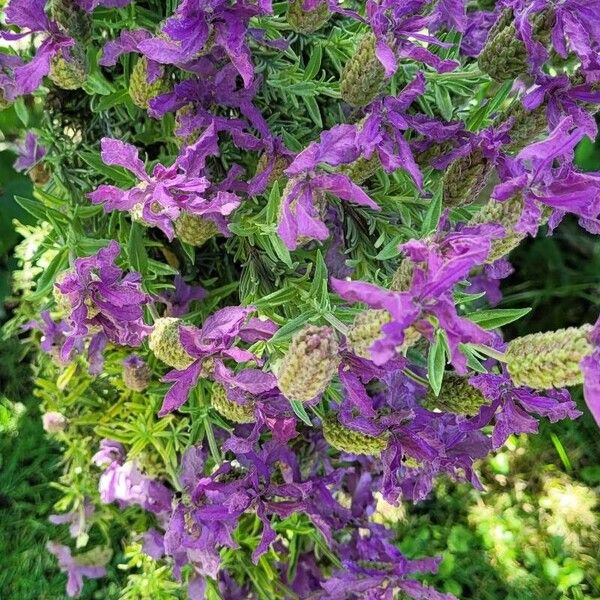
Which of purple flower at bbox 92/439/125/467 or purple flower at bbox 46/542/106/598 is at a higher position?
purple flower at bbox 92/439/125/467

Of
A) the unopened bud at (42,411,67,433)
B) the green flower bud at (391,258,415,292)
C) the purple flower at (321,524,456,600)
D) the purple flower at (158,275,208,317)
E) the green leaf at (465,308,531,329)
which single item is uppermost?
the green flower bud at (391,258,415,292)

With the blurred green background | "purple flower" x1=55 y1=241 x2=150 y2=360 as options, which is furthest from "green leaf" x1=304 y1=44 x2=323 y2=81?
the blurred green background

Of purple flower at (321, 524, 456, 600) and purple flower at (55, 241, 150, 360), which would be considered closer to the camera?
purple flower at (55, 241, 150, 360)

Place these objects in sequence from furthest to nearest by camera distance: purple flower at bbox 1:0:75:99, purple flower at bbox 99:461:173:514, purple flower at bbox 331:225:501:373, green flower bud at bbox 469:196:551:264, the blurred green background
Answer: the blurred green background
purple flower at bbox 99:461:173:514
purple flower at bbox 1:0:75:99
green flower bud at bbox 469:196:551:264
purple flower at bbox 331:225:501:373

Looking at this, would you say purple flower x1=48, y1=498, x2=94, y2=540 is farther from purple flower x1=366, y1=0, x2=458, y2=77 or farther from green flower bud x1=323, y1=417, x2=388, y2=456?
purple flower x1=366, y1=0, x2=458, y2=77

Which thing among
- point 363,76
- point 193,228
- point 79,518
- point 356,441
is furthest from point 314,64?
point 79,518

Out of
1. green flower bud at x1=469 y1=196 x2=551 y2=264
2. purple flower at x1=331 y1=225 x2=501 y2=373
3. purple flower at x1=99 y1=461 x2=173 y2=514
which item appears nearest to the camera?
purple flower at x1=331 y1=225 x2=501 y2=373

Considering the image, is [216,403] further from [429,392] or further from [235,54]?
[235,54]

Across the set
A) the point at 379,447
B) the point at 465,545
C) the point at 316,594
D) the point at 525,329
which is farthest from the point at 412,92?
the point at 525,329
